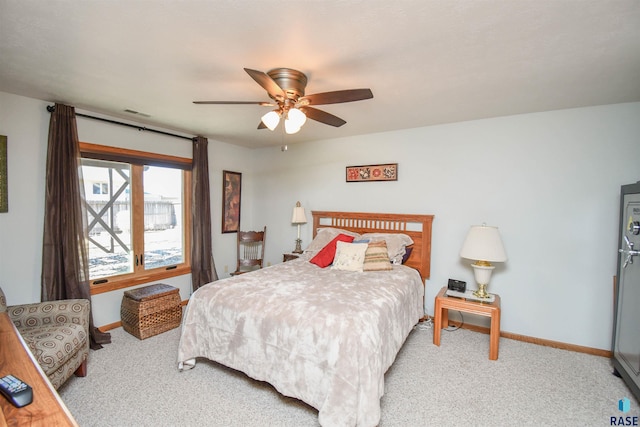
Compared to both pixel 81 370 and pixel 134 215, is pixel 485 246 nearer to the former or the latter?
pixel 81 370

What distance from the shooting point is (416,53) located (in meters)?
1.87

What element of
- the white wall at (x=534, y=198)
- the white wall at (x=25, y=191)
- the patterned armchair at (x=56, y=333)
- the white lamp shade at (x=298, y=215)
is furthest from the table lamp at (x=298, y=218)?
the patterned armchair at (x=56, y=333)

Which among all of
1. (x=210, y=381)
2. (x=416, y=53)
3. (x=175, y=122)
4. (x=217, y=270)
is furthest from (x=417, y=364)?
(x=175, y=122)

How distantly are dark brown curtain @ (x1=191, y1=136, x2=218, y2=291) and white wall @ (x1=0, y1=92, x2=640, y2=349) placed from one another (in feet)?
1.02

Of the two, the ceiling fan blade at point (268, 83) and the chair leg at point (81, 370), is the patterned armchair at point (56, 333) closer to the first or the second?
the chair leg at point (81, 370)

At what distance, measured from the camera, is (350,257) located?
10.7 ft

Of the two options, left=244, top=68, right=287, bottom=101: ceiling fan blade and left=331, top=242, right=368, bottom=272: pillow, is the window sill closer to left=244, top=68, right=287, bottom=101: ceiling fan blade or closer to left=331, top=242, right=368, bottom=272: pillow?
left=331, top=242, right=368, bottom=272: pillow

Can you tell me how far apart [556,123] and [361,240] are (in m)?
2.34

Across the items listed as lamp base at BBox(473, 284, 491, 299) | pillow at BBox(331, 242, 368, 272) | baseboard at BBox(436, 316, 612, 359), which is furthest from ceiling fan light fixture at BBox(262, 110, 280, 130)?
baseboard at BBox(436, 316, 612, 359)

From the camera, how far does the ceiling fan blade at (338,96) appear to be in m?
1.88

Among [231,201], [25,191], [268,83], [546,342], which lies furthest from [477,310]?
[25,191]

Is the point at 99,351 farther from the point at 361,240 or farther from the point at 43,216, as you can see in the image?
the point at 361,240

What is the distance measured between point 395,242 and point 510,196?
133cm

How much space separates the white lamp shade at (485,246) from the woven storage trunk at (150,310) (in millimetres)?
3308
